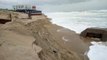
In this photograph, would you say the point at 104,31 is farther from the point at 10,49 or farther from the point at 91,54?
the point at 10,49

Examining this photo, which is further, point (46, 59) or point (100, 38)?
point (100, 38)

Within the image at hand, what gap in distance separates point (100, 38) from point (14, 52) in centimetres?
1502

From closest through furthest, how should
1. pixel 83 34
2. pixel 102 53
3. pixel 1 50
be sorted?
pixel 1 50 < pixel 102 53 < pixel 83 34

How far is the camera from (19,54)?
609 centimetres

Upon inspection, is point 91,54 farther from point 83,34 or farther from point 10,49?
point 83,34

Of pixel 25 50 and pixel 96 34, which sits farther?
pixel 96 34

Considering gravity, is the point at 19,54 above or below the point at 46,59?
above

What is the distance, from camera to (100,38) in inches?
787

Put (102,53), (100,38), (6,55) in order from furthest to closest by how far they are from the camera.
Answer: (100,38) < (102,53) < (6,55)

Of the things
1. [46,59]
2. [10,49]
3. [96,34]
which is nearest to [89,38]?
[96,34]

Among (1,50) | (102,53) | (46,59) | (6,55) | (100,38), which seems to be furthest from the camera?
(100,38)

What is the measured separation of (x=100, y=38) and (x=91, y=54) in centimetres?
729

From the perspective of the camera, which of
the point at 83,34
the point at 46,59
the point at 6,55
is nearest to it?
the point at 6,55

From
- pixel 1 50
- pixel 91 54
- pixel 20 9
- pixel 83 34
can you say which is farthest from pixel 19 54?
pixel 20 9
